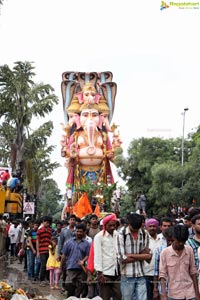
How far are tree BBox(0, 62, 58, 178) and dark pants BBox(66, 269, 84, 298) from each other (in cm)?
2306

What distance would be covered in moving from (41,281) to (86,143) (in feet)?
73.2

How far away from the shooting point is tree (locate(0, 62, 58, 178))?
108 ft

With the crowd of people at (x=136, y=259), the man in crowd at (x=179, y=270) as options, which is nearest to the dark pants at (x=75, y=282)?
the crowd of people at (x=136, y=259)

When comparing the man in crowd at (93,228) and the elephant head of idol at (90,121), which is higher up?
the elephant head of idol at (90,121)

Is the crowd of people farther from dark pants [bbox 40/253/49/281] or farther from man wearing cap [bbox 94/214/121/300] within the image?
dark pants [bbox 40/253/49/281]

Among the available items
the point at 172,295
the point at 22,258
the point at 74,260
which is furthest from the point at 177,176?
A: the point at 172,295

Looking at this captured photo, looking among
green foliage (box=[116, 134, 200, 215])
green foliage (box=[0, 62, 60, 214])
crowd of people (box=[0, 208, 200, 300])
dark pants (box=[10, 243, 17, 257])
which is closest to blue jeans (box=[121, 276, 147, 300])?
crowd of people (box=[0, 208, 200, 300])

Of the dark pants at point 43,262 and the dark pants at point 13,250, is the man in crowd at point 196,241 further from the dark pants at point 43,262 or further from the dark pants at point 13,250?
the dark pants at point 13,250

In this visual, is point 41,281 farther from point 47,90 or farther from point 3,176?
point 47,90

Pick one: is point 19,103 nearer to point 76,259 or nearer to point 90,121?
point 90,121

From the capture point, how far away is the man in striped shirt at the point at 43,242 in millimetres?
13609

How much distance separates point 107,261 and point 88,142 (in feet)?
92.4

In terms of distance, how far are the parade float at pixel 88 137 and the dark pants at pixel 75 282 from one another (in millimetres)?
24192

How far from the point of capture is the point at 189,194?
39.6m
